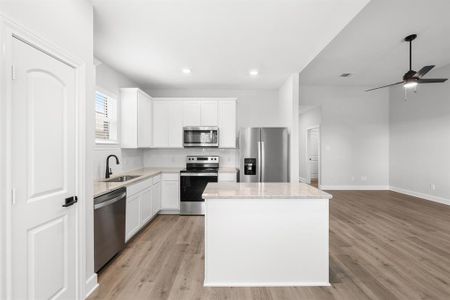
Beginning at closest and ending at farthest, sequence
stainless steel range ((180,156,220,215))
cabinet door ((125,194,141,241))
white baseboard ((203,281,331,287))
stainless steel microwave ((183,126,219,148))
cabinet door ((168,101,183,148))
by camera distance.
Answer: white baseboard ((203,281,331,287))
cabinet door ((125,194,141,241))
stainless steel range ((180,156,220,215))
stainless steel microwave ((183,126,219,148))
cabinet door ((168,101,183,148))

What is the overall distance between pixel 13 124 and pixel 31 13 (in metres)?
0.75

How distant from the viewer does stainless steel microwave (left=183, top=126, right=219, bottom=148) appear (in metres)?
4.80

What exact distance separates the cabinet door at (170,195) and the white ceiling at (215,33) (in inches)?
83.4

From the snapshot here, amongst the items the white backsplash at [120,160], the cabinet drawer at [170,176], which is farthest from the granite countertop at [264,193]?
the cabinet drawer at [170,176]

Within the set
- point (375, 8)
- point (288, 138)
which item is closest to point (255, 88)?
point (288, 138)

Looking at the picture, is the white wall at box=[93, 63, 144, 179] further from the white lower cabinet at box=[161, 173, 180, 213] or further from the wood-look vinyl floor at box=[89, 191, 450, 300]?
the wood-look vinyl floor at box=[89, 191, 450, 300]

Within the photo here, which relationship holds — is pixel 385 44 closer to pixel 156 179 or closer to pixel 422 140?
pixel 422 140

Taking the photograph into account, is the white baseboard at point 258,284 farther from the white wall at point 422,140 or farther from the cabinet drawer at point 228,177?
the white wall at point 422,140

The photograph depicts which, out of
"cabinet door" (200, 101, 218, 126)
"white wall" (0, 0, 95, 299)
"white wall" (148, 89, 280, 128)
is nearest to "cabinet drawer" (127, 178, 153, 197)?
"white wall" (0, 0, 95, 299)

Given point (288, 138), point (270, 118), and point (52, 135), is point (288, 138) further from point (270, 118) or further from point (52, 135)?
point (52, 135)

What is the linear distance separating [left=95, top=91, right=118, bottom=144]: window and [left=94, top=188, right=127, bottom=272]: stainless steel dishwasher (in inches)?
48.9

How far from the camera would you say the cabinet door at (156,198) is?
4.15 metres

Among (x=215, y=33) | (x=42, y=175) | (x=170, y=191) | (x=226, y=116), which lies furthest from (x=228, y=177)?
(x=42, y=175)

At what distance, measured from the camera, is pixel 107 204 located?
2480 mm
